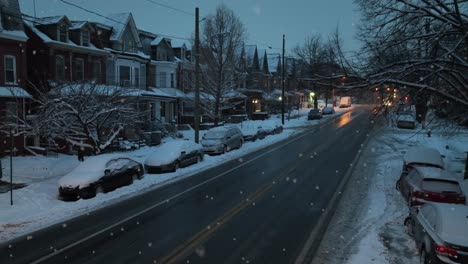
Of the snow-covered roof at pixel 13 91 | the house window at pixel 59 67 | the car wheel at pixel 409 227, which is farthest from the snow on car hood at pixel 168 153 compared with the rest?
the house window at pixel 59 67

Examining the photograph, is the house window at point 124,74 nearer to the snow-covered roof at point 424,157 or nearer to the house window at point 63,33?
the house window at point 63,33

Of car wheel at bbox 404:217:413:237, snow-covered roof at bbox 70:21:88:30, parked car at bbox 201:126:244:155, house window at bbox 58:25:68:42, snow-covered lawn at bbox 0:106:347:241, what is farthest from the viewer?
snow-covered roof at bbox 70:21:88:30

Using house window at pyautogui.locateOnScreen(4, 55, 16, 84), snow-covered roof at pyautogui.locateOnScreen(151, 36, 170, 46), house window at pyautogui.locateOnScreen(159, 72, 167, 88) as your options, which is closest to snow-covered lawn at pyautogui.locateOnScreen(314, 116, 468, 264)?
house window at pyautogui.locateOnScreen(4, 55, 16, 84)

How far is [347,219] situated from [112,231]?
6.76 metres

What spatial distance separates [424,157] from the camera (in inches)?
711

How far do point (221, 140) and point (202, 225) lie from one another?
1545 cm

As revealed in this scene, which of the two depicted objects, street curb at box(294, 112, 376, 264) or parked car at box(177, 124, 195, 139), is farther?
parked car at box(177, 124, 195, 139)

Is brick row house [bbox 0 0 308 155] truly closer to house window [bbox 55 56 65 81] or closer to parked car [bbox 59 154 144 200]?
house window [bbox 55 56 65 81]

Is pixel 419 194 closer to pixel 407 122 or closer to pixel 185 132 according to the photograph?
pixel 185 132

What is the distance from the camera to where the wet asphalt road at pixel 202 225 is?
9820mm

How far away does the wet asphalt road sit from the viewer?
32.2 feet

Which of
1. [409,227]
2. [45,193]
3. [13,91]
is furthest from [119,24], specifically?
[409,227]

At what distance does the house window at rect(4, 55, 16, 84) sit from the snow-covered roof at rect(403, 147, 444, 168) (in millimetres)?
22966

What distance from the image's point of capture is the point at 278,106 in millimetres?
78000
